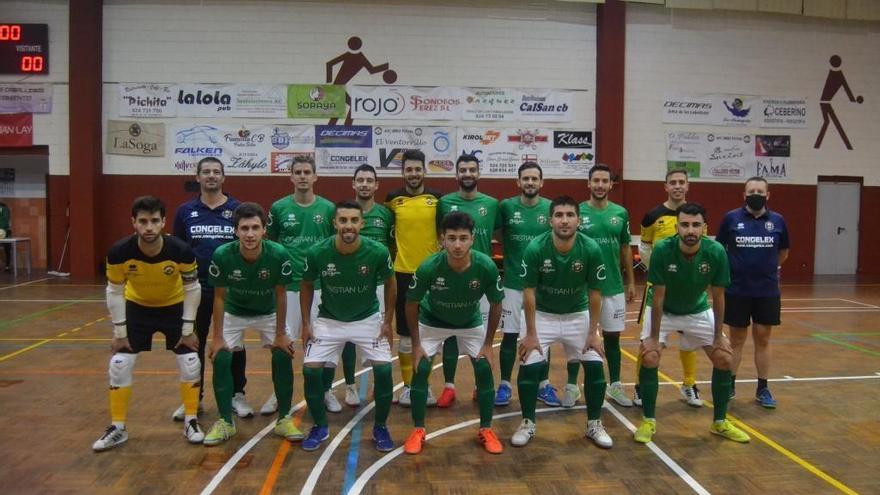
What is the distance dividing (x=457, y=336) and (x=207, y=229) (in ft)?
7.75

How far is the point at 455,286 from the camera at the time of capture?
183 inches

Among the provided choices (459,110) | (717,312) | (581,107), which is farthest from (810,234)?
(717,312)

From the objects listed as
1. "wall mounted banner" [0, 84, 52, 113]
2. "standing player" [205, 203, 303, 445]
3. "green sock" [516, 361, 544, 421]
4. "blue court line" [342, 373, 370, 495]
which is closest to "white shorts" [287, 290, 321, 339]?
"standing player" [205, 203, 303, 445]

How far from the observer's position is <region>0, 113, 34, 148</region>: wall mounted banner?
562 inches

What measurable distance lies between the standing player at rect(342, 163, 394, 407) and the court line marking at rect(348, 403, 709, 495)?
42.6 inches

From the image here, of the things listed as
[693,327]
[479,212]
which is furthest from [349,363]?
[693,327]

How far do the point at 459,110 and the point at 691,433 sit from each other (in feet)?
35.6

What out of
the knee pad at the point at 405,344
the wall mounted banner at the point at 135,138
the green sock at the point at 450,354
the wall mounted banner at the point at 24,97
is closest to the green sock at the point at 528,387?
the green sock at the point at 450,354

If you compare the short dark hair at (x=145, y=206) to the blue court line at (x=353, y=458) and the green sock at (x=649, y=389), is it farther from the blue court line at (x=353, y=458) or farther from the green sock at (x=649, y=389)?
the green sock at (x=649, y=389)

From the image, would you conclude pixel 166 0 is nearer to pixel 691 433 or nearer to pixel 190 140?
pixel 190 140

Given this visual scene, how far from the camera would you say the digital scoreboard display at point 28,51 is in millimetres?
14039

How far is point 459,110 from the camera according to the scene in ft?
48.0

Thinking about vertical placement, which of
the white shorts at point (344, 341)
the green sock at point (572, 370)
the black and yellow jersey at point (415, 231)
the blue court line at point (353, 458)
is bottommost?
the blue court line at point (353, 458)

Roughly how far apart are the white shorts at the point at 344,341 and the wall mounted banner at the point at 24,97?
517 inches
